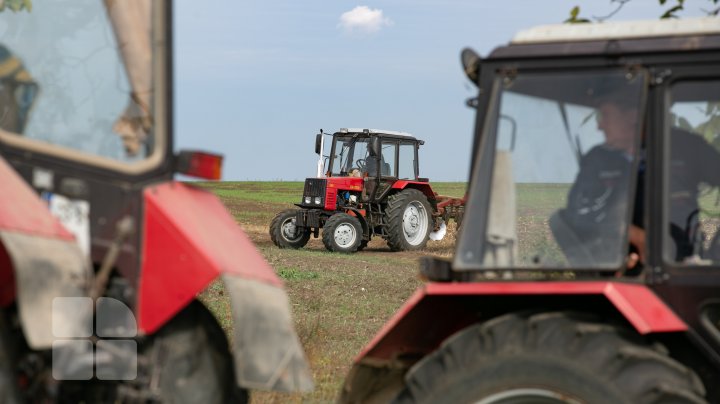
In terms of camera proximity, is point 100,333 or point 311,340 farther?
point 311,340

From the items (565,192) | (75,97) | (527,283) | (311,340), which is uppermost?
(75,97)

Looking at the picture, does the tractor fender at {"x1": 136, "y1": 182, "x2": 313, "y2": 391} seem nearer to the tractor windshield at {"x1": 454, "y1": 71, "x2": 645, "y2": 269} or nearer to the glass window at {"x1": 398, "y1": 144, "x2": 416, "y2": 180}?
the tractor windshield at {"x1": 454, "y1": 71, "x2": 645, "y2": 269}

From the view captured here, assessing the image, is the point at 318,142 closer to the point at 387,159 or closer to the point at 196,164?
the point at 387,159

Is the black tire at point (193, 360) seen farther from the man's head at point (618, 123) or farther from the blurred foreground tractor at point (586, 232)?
the man's head at point (618, 123)

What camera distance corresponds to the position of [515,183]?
408cm

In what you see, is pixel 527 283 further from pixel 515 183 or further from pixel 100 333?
pixel 100 333

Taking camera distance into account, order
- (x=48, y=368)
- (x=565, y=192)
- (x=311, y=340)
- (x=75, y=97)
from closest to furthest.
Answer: (x=48, y=368) → (x=75, y=97) → (x=565, y=192) → (x=311, y=340)

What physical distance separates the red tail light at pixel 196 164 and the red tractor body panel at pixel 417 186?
19.7m

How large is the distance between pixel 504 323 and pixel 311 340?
15.9 feet

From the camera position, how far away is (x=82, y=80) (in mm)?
3805

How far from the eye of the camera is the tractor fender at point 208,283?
3568mm

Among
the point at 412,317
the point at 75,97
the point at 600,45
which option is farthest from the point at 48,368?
the point at 600,45
